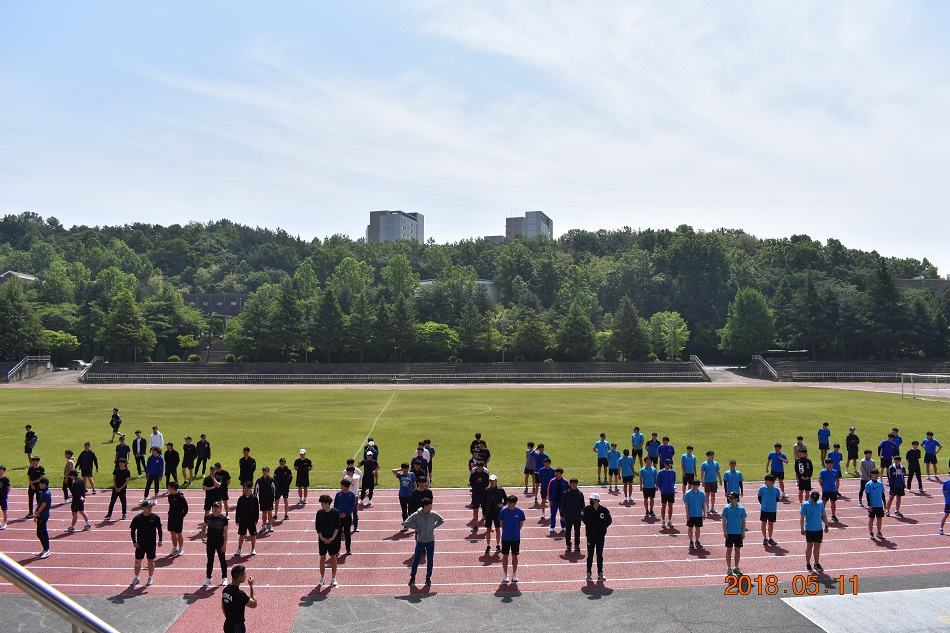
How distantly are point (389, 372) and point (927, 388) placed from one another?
5407 centimetres

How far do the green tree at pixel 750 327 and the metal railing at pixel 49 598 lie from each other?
97.2 m

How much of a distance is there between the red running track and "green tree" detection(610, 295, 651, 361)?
70701 mm

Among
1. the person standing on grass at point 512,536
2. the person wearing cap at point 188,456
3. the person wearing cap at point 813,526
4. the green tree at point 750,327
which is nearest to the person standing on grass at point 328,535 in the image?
the person standing on grass at point 512,536

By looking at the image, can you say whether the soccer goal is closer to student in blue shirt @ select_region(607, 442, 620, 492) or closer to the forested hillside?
the forested hillside

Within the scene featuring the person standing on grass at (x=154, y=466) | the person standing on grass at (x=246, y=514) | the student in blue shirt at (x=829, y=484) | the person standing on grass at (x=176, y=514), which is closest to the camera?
the person standing on grass at (x=176, y=514)

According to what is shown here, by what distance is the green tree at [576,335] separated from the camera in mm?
88125

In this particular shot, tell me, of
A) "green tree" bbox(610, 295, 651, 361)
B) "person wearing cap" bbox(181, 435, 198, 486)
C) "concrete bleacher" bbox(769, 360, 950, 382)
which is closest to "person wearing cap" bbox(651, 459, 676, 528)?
"person wearing cap" bbox(181, 435, 198, 486)

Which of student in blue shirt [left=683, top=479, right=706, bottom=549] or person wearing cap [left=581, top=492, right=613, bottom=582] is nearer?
person wearing cap [left=581, top=492, right=613, bottom=582]

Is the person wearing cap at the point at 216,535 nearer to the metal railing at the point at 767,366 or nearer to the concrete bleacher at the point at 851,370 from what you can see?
the concrete bleacher at the point at 851,370

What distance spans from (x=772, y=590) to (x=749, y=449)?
1718 cm

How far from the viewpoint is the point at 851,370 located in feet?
258

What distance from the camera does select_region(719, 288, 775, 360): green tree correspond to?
92.7m

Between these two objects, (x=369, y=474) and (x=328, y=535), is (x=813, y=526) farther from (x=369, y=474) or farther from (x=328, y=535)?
(x=369, y=474)

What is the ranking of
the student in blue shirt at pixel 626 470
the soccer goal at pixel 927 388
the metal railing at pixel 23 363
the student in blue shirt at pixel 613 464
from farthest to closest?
the metal railing at pixel 23 363
the soccer goal at pixel 927 388
the student in blue shirt at pixel 613 464
the student in blue shirt at pixel 626 470
